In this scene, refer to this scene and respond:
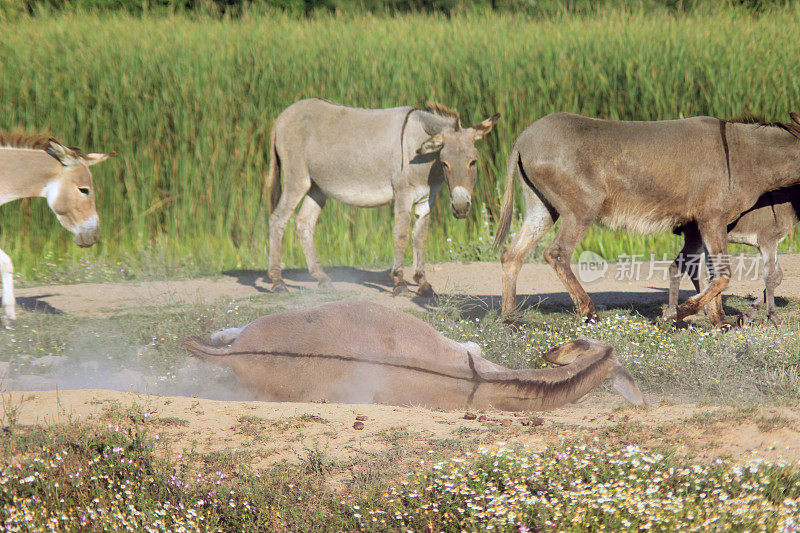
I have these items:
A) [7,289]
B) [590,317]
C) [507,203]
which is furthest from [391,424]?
[7,289]

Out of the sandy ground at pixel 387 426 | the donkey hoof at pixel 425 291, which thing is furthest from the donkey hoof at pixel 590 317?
the donkey hoof at pixel 425 291

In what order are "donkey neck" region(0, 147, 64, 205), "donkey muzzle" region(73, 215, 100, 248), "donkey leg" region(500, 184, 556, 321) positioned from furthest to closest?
"donkey muzzle" region(73, 215, 100, 248) → "donkey neck" region(0, 147, 64, 205) → "donkey leg" region(500, 184, 556, 321)

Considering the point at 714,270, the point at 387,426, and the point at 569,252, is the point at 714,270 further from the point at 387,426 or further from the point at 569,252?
the point at 387,426

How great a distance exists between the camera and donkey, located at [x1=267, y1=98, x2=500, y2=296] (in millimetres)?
8492

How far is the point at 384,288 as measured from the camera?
359 inches

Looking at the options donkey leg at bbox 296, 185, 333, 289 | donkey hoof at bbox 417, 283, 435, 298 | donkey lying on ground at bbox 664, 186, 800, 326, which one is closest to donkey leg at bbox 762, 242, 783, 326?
donkey lying on ground at bbox 664, 186, 800, 326

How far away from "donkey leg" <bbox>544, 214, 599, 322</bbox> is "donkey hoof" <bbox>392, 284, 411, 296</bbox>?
221cm

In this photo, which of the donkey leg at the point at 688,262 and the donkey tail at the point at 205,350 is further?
the donkey leg at the point at 688,262

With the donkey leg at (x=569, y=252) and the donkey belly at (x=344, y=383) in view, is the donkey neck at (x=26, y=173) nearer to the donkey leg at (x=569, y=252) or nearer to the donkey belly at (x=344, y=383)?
the donkey belly at (x=344, y=383)

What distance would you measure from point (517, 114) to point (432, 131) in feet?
11.2

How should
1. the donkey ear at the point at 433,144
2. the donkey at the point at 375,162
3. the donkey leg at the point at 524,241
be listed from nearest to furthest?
the donkey leg at the point at 524,241 < the donkey ear at the point at 433,144 < the donkey at the point at 375,162

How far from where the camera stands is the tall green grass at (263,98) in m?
11.1

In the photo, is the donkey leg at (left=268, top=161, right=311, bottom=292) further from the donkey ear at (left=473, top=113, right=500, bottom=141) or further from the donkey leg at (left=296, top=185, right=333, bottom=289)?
the donkey ear at (left=473, top=113, right=500, bottom=141)

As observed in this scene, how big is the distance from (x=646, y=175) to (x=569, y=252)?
2.74 feet
